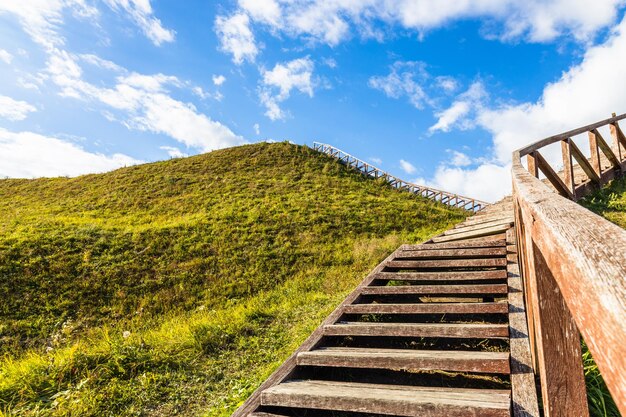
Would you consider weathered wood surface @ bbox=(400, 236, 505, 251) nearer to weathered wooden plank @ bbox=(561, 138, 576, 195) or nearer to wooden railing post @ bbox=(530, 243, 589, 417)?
weathered wooden plank @ bbox=(561, 138, 576, 195)

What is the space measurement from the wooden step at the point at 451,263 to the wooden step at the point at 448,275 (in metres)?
0.22

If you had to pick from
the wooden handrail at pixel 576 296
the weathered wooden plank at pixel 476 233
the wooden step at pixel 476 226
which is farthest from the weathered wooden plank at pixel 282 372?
the wooden step at pixel 476 226

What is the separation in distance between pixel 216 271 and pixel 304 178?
51.3ft

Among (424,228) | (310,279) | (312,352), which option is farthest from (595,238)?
(424,228)

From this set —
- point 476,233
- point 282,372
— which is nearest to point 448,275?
point 476,233

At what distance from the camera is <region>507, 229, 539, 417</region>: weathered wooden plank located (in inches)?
89.0

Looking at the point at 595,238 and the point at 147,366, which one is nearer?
the point at 595,238

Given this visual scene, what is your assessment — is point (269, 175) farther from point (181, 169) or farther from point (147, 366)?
point (147, 366)

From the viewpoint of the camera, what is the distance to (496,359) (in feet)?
8.98

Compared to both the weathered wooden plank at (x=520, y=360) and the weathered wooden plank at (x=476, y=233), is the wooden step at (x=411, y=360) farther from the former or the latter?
the weathered wooden plank at (x=476, y=233)

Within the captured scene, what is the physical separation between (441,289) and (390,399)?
2.09 m

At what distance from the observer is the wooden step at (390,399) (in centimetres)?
228

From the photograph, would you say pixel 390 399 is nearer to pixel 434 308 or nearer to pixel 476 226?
pixel 434 308

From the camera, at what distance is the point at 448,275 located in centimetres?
464
